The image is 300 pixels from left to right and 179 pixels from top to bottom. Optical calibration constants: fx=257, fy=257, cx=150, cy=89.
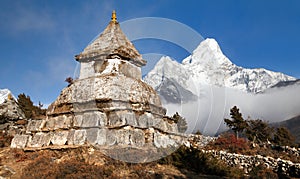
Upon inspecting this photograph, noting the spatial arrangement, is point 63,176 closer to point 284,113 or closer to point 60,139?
point 60,139

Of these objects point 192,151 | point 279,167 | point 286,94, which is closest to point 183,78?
point 192,151

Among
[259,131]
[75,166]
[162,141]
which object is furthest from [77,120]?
[259,131]

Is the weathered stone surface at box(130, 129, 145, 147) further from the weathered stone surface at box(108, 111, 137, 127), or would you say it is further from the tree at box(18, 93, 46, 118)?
the tree at box(18, 93, 46, 118)

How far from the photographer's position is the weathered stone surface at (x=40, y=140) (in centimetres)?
1201

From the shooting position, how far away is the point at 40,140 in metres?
12.2

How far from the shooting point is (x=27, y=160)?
11.1 metres

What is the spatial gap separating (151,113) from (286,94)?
705 ft

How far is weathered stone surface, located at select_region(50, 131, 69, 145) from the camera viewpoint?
11.6m

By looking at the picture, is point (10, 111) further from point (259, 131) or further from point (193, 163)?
point (259, 131)

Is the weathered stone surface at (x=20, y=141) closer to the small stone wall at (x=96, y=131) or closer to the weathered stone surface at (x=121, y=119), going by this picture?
the small stone wall at (x=96, y=131)

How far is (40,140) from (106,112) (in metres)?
3.39

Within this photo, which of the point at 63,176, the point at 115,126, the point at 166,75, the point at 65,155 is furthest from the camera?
the point at 166,75

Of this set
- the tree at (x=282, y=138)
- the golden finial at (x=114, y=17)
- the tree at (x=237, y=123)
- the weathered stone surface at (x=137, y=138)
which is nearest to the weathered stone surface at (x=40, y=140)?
the weathered stone surface at (x=137, y=138)

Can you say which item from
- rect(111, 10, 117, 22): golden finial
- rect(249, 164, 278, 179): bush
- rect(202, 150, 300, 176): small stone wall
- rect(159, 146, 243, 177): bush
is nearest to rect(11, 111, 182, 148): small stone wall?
rect(159, 146, 243, 177): bush
